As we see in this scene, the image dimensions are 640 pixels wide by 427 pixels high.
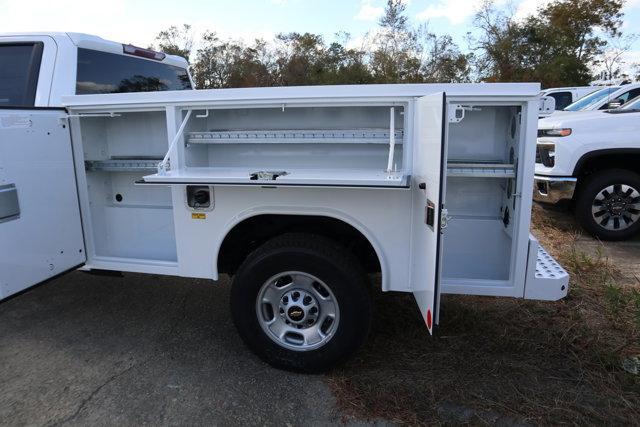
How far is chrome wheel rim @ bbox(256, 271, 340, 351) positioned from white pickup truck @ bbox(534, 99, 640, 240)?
13.6 feet

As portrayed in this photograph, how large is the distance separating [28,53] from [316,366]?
123 inches

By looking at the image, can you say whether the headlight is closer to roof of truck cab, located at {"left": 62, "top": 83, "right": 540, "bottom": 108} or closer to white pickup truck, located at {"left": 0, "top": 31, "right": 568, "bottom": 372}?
white pickup truck, located at {"left": 0, "top": 31, "right": 568, "bottom": 372}

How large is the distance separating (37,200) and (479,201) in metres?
2.78

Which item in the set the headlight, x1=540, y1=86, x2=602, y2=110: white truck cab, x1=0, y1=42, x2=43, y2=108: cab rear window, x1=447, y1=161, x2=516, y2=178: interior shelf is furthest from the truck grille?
x1=540, y1=86, x2=602, y2=110: white truck cab

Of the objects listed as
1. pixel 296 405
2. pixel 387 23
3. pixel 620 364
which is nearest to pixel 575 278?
pixel 620 364

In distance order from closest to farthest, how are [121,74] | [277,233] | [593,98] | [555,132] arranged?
[277,233] < [121,74] < [555,132] < [593,98]

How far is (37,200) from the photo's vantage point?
297 cm

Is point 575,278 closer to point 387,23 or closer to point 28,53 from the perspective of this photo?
point 28,53

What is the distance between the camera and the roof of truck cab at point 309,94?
255 centimetres

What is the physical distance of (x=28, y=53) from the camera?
361cm

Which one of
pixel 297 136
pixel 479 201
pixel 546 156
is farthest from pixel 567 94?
pixel 297 136

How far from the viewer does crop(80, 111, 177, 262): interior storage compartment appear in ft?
11.4

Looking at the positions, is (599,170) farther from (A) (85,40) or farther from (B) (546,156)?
(A) (85,40)

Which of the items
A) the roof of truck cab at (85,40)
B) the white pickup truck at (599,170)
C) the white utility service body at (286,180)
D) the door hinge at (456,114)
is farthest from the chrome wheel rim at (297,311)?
the white pickup truck at (599,170)
